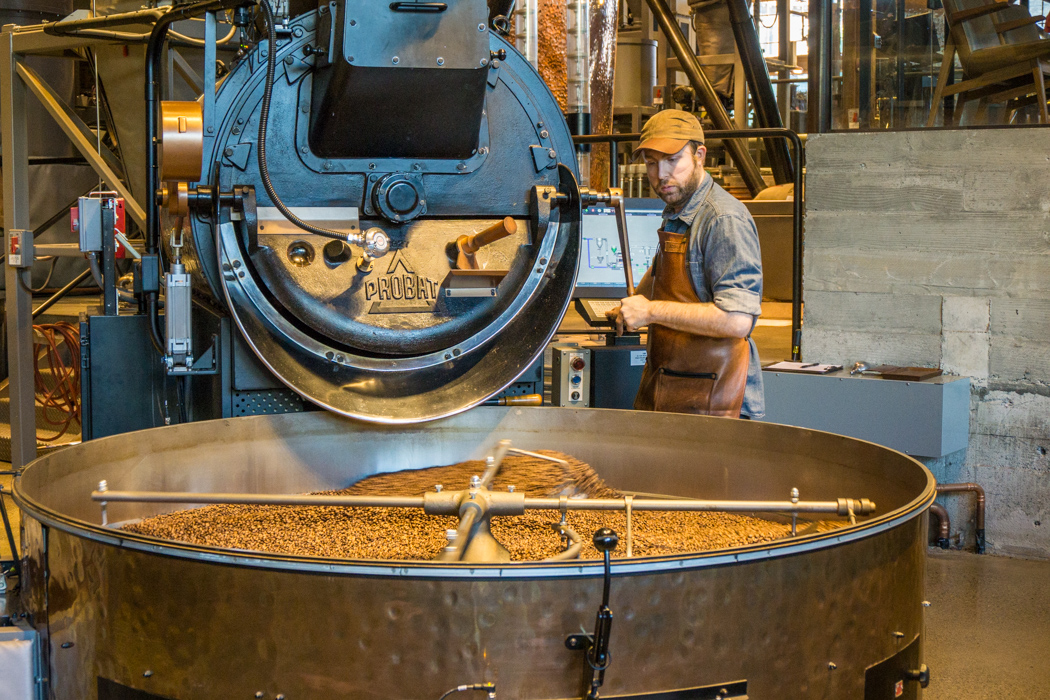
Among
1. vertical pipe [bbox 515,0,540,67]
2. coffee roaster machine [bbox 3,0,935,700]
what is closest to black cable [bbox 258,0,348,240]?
coffee roaster machine [bbox 3,0,935,700]

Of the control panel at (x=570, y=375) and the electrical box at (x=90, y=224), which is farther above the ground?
the electrical box at (x=90, y=224)

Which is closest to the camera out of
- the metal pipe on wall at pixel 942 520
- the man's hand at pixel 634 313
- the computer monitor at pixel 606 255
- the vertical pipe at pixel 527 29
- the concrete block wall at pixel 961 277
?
the man's hand at pixel 634 313

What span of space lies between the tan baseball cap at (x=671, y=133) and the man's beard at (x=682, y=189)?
0.07 metres

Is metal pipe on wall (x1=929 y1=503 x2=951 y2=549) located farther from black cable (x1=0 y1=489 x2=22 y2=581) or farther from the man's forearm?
black cable (x1=0 y1=489 x2=22 y2=581)

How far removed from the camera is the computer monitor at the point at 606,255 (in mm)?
3648

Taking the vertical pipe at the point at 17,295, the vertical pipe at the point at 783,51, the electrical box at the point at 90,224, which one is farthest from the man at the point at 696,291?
the vertical pipe at the point at 783,51

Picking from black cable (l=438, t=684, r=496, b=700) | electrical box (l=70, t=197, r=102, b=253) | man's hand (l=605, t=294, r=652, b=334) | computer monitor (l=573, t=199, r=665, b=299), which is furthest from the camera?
computer monitor (l=573, t=199, r=665, b=299)

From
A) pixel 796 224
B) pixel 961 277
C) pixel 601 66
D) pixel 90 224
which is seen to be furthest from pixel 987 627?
pixel 90 224

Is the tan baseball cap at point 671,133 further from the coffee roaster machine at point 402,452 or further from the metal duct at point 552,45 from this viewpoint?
the metal duct at point 552,45

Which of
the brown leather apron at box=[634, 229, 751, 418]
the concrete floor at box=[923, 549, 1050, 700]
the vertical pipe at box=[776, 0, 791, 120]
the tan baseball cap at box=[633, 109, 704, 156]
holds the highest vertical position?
the vertical pipe at box=[776, 0, 791, 120]

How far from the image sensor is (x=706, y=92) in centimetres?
767

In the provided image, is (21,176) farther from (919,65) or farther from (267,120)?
(919,65)

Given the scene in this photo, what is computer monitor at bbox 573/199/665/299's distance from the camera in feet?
12.0

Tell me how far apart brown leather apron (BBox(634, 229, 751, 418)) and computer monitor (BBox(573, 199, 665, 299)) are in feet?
4.10
